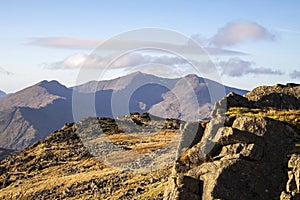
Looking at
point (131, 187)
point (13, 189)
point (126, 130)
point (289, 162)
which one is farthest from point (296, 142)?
point (126, 130)

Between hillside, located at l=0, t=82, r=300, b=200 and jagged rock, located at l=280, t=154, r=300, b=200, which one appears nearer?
jagged rock, located at l=280, t=154, r=300, b=200

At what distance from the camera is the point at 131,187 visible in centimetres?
5500

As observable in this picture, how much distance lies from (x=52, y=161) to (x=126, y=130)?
2539 cm

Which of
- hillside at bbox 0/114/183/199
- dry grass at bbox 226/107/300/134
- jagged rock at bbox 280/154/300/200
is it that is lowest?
hillside at bbox 0/114/183/199

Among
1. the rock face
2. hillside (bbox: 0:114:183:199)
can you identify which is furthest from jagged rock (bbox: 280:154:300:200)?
hillside (bbox: 0:114:183:199)

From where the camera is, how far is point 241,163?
28.8 meters

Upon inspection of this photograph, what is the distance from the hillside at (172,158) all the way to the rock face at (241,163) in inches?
2.4

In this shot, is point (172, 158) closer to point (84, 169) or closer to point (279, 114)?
point (84, 169)

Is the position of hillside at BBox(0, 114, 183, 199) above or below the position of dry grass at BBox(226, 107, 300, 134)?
below

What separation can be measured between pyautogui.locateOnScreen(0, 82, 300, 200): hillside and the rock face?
6cm

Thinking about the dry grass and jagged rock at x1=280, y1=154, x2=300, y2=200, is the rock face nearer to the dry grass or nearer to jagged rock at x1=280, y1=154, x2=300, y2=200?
jagged rock at x1=280, y1=154, x2=300, y2=200

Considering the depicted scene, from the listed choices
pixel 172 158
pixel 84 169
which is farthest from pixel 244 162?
pixel 84 169

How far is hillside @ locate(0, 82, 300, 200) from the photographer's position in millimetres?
28484

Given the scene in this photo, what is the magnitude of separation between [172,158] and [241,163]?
128 feet
